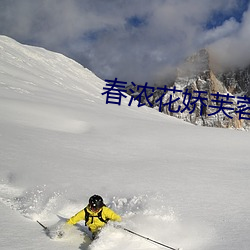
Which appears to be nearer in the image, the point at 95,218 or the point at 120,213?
the point at 95,218

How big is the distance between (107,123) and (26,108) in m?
4.77

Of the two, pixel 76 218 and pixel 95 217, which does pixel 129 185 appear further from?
pixel 76 218

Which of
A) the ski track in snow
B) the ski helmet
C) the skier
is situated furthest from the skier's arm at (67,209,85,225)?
the ski helmet

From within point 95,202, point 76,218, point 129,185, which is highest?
point 129,185

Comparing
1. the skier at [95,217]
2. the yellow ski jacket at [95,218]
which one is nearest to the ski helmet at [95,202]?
the skier at [95,217]

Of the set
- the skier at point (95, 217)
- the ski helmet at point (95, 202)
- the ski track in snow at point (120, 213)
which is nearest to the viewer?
the ski track in snow at point (120, 213)

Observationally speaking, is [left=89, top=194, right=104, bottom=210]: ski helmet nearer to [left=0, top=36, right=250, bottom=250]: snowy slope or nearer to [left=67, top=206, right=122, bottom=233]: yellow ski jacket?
[left=67, top=206, right=122, bottom=233]: yellow ski jacket

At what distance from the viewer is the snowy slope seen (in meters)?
5.11

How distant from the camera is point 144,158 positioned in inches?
400

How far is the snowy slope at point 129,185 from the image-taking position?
5105 mm

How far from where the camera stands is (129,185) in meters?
7.43

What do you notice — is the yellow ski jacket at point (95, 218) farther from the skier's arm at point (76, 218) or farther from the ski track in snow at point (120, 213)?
the ski track in snow at point (120, 213)

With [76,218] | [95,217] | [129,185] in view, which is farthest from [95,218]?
[129,185]

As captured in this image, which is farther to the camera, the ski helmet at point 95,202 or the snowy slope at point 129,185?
the ski helmet at point 95,202
